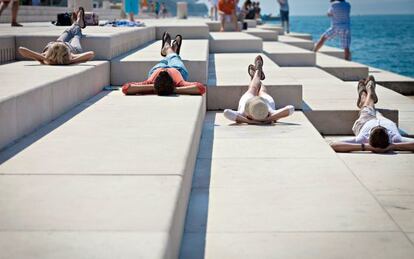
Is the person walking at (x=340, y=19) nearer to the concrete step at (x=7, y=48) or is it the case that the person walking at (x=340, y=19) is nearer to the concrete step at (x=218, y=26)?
the concrete step at (x=218, y=26)

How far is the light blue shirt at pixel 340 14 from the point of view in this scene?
731 inches

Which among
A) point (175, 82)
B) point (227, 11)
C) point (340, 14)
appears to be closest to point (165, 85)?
point (175, 82)

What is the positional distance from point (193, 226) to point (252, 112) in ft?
12.1

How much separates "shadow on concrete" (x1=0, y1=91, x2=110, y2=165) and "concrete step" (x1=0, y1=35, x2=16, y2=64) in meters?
1.89

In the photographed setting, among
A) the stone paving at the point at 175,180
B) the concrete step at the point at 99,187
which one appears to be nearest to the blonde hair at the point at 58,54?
the stone paving at the point at 175,180

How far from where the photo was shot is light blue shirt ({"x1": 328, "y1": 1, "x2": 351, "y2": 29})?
1858cm

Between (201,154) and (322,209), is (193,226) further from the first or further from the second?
(201,154)

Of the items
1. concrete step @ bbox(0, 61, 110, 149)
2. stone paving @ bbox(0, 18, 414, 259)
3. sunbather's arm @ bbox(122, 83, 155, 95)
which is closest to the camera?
stone paving @ bbox(0, 18, 414, 259)

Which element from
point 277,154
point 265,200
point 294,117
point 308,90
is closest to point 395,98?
point 308,90

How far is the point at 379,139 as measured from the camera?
7.50 m

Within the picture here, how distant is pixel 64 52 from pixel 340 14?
11444mm

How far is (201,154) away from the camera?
7074mm

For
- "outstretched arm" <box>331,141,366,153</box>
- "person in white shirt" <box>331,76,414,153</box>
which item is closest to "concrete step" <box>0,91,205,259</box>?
"outstretched arm" <box>331,141,366,153</box>

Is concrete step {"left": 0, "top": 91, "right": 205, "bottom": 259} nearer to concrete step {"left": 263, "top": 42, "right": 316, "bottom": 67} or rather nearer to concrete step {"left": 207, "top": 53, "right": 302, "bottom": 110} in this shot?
concrete step {"left": 207, "top": 53, "right": 302, "bottom": 110}
